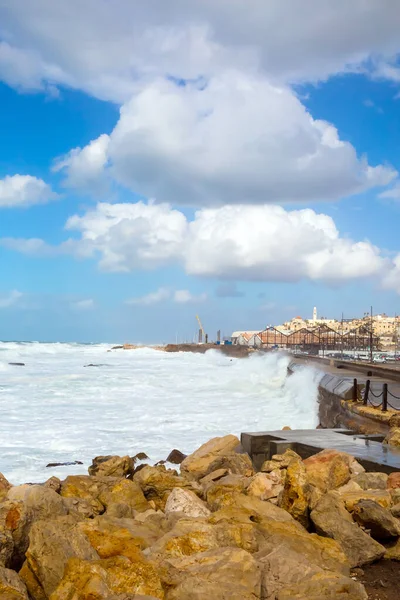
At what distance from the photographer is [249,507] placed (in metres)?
5.74

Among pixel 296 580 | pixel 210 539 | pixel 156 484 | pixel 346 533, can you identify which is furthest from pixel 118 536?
pixel 156 484

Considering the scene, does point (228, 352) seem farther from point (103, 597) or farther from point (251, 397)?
point (103, 597)

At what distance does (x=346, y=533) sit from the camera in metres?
5.12

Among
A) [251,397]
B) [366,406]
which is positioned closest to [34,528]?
[366,406]

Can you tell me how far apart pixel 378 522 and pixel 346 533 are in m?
0.42

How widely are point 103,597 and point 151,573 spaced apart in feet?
1.69

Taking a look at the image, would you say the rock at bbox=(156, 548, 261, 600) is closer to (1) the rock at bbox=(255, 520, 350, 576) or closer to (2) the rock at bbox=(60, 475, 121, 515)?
(1) the rock at bbox=(255, 520, 350, 576)

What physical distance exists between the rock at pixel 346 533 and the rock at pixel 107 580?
79.8 inches

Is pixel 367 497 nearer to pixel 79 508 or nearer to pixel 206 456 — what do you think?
pixel 79 508

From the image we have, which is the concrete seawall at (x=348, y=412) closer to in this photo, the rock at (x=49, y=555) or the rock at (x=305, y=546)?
the rock at (x=305, y=546)

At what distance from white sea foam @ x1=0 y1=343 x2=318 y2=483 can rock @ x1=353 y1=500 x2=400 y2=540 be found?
22.8 ft

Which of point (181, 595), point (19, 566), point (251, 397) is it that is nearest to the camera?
point (181, 595)

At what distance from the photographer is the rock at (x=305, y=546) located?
460 cm

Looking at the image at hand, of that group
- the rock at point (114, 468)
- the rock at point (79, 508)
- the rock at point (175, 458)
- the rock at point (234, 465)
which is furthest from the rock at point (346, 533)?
the rock at point (175, 458)
